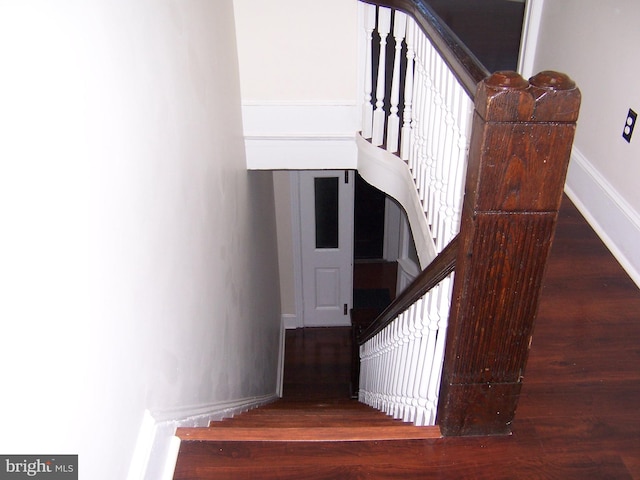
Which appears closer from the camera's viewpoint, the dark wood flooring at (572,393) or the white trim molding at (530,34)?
the dark wood flooring at (572,393)

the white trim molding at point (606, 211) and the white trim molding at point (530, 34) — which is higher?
the white trim molding at point (530, 34)

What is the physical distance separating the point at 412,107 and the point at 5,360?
235 cm

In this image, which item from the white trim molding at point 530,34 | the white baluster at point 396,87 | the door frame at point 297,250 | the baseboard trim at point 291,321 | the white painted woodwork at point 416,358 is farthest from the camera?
the baseboard trim at point 291,321

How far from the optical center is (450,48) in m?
1.86

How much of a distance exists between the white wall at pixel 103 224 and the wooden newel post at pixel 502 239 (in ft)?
2.85

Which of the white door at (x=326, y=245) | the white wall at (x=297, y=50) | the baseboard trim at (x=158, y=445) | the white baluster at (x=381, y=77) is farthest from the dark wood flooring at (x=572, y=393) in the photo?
the white door at (x=326, y=245)

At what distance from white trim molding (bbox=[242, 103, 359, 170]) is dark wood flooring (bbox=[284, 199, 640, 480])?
149 cm

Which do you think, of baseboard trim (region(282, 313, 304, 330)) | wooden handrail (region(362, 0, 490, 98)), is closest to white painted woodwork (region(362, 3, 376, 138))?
wooden handrail (region(362, 0, 490, 98))

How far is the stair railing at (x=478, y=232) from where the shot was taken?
132cm

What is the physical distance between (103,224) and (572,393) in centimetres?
163

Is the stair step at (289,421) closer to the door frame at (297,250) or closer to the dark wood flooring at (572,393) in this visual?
the dark wood flooring at (572,393)

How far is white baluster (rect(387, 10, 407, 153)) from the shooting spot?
10.3 ft

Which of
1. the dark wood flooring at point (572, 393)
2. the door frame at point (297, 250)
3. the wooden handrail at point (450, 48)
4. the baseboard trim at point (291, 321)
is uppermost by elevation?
the wooden handrail at point (450, 48)

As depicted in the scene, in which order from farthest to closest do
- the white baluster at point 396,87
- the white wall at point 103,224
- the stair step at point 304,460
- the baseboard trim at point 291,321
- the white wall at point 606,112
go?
the baseboard trim at point 291,321 → the white baluster at point 396,87 → the white wall at point 606,112 → the stair step at point 304,460 → the white wall at point 103,224
